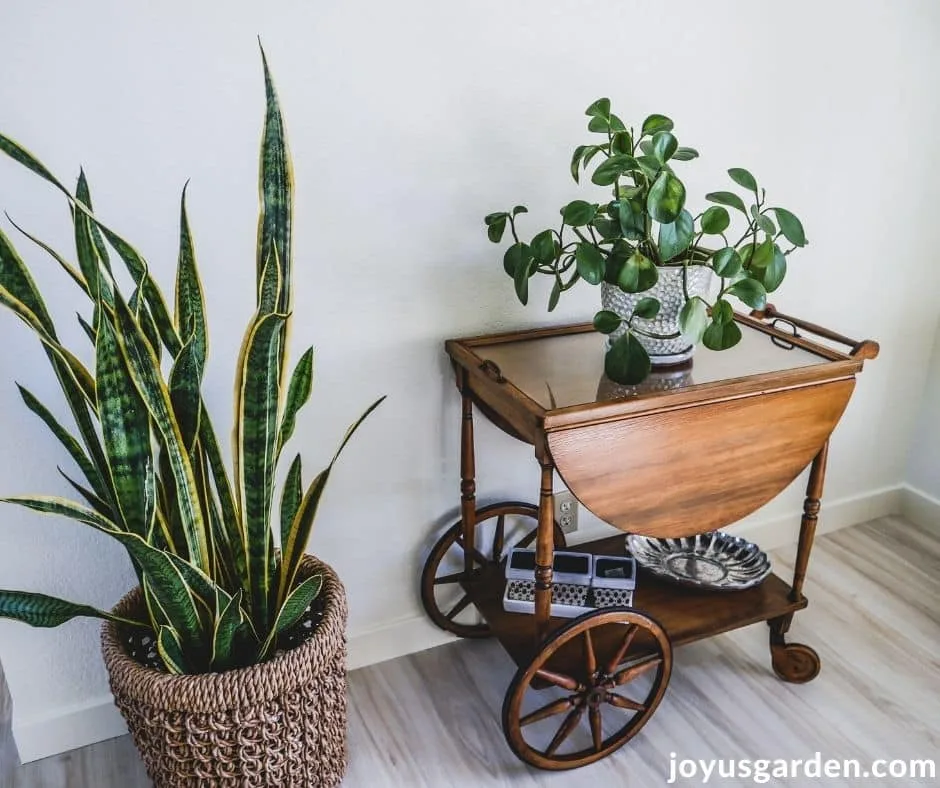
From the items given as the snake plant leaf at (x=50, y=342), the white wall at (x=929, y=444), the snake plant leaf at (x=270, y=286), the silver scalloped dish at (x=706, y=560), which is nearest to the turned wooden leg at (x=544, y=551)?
the silver scalloped dish at (x=706, y=560)

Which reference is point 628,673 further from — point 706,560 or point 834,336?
point 834,336

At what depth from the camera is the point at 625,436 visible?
1.43 meters

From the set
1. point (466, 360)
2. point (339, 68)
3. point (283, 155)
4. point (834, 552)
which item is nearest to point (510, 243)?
point (466, 360)

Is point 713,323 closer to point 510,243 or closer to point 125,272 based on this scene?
point 510,243

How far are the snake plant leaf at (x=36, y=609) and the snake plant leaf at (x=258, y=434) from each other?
259 mm

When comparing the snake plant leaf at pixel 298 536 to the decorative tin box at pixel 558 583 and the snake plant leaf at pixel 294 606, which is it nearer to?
the snake plant leaf at pixel 294 606

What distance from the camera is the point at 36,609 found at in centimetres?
124

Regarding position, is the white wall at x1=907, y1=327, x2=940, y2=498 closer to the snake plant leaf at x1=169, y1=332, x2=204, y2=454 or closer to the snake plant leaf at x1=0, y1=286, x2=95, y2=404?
the snake plant leaf at x1=169, y1=332, x2=204, y2=454

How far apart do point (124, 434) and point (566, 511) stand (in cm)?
110

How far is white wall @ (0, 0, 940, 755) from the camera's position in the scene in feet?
4.55

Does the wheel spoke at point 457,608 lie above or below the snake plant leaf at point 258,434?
below

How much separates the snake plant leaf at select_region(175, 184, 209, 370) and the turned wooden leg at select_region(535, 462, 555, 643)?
584 mm

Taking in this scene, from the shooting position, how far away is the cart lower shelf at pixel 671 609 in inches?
66.3

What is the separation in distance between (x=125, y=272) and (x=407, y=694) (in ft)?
3.39
